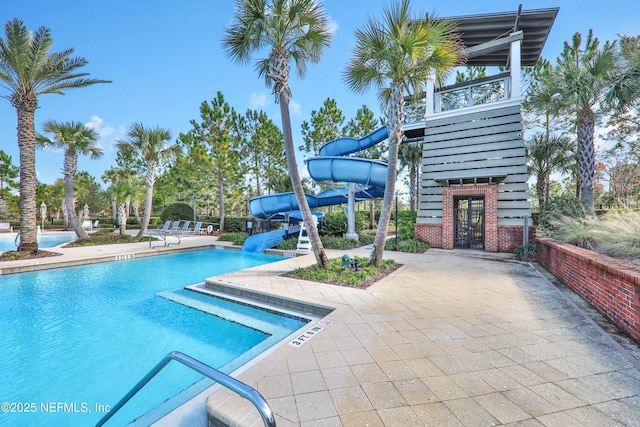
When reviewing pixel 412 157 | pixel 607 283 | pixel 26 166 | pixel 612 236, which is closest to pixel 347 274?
pixel 607 283

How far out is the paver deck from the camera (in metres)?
2.05

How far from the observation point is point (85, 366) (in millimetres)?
3650

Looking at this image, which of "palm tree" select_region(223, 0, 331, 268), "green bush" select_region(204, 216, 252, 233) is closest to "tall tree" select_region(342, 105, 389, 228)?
"green bush" select_region(204, 216, 252, 233)

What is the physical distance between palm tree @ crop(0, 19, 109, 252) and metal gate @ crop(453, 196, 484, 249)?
58.4ft

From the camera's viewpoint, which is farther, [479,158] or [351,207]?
[351,207]

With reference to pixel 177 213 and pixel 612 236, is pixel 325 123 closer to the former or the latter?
pixel 177 213

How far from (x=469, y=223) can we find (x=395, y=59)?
841cm

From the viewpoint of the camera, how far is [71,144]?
13930 millimetres

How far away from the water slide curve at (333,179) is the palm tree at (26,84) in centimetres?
862

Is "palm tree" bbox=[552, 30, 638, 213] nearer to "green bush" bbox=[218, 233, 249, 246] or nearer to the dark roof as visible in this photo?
the dark roof

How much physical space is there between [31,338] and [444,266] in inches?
365

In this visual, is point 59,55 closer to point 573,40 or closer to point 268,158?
point 268,158

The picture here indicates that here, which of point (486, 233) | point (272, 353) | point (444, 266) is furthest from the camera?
point (486, 233)

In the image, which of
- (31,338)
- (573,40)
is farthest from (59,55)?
(573,40)
